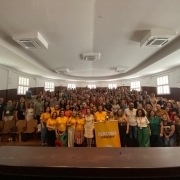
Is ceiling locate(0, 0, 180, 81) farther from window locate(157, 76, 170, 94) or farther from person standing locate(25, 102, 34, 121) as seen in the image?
window locate(157, 76, 170, 94)

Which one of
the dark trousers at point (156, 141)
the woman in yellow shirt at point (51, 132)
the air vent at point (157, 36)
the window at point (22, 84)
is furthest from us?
the window at point (22, 84)

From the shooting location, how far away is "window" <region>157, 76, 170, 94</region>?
8.58 meters

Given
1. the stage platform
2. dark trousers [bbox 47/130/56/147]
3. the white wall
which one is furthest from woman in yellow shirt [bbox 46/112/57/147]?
the white wall

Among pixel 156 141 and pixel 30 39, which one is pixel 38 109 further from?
pixel 156 141

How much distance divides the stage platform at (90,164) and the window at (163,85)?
9502mm

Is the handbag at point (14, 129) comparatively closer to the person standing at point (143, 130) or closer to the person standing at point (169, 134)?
the person standing at point (143, 130)

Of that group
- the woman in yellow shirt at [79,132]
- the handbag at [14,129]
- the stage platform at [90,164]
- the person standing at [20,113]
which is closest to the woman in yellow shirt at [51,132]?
the woman in yellow shirt at [79,132]

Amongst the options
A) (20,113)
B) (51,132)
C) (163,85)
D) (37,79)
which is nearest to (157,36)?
(51,132)

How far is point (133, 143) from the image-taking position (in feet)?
11.1

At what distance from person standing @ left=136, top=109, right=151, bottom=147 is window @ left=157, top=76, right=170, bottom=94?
6.58 metres

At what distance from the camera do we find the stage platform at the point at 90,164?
18.6 inches

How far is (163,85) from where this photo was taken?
8.94 m

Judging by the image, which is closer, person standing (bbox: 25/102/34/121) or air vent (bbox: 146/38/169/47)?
air vent (bbox: 146/38/169/47)

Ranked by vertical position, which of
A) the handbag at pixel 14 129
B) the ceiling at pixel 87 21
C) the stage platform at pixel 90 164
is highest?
the ceiling at pixel 87 21
